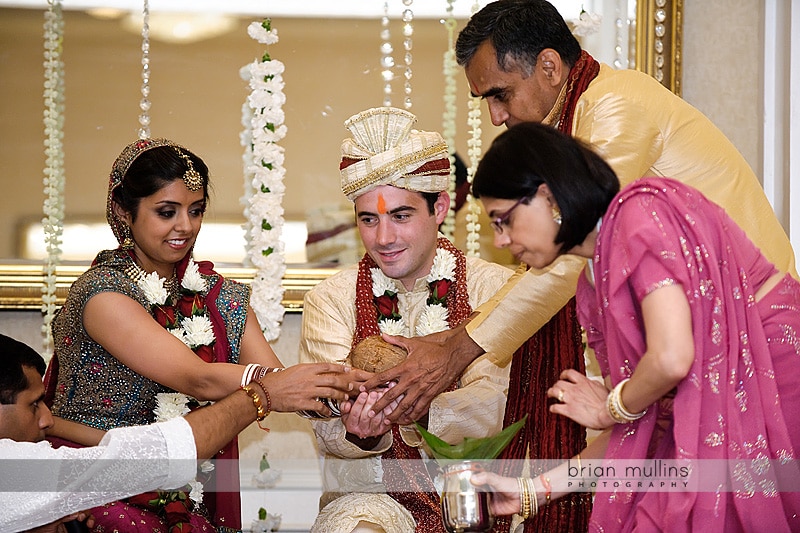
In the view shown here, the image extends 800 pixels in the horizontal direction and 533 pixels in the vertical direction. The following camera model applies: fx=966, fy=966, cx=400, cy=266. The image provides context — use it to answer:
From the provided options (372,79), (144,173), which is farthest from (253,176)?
(144,173)

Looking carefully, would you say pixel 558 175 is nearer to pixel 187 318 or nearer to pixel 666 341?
pixel 666 341

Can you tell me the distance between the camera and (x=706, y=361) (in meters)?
2.16

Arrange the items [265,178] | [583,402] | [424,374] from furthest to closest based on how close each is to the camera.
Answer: [265,178] → [424,374] → [583,402]

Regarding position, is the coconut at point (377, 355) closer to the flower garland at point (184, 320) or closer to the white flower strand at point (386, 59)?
the flower garland at point (184, 320)

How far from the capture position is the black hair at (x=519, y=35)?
10.5ft

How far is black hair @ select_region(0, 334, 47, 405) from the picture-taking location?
8.72 ft

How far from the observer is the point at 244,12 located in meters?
4.70

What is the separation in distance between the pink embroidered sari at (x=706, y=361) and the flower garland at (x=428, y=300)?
1.30 metres

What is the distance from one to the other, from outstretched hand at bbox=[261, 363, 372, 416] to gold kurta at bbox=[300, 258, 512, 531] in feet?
0.62

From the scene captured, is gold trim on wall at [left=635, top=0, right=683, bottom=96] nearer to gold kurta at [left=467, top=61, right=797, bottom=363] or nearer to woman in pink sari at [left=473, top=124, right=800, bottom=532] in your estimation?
gold kurta at [left=467, top=61, right=797, bottom=363]

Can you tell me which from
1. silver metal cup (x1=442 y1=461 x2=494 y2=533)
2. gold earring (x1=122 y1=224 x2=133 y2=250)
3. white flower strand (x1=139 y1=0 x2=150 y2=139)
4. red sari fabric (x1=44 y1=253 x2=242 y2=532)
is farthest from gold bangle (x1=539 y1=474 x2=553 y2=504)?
white flower strand (x1=139 y1=0 x2=150 y2=139)

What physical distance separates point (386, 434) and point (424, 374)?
310 millimetres

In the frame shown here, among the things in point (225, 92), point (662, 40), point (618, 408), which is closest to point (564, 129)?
point (618, 408)

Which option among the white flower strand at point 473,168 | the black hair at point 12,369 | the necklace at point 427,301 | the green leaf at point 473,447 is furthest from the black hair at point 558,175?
the white flower strand at point 473,168
